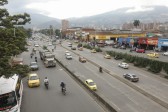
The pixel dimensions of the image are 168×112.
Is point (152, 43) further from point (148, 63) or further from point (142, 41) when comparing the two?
point (148, 63)

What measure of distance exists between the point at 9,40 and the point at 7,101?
5.17m

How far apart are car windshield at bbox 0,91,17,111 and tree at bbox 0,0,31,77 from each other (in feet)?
5.74

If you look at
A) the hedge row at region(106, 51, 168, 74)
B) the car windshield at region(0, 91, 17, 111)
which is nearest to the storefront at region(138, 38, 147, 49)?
the hedge row at region(106, 51, 168, 74)

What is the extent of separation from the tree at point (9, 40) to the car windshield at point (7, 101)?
5.74 feet

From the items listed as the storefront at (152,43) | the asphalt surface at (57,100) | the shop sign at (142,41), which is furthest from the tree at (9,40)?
the shop sign at (142,41)

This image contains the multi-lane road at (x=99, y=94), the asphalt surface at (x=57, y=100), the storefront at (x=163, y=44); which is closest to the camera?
the asphalt surface at (x=57, y=100)

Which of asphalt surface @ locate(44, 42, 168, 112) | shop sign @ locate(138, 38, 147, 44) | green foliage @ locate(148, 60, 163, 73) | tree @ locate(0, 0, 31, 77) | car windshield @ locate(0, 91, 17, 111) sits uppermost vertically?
tree @ locate(0, 0, 31, 77)

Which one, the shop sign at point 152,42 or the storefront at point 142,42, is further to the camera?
the storefront at point 142,42

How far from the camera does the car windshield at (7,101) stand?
19306mm

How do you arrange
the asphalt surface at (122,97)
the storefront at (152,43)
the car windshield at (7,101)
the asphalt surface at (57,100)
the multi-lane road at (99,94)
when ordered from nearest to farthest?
the car windshield at (7,101), the asphalt surface at (57,100), the multi-lane road at (99,94), the asphalt surface at (122,97), the storefront at (152,43)

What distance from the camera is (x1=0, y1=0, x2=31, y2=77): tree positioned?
1947cm

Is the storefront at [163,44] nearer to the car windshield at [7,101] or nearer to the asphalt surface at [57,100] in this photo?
the asphalt surface at [57,100]

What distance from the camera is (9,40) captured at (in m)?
20.7

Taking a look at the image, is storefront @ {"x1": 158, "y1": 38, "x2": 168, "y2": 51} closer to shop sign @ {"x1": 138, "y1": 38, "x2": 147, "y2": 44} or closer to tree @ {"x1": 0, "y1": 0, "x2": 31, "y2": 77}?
shop sign @ {"x1": 138, "y1": 38, "x2": 147, "y2": 44}
